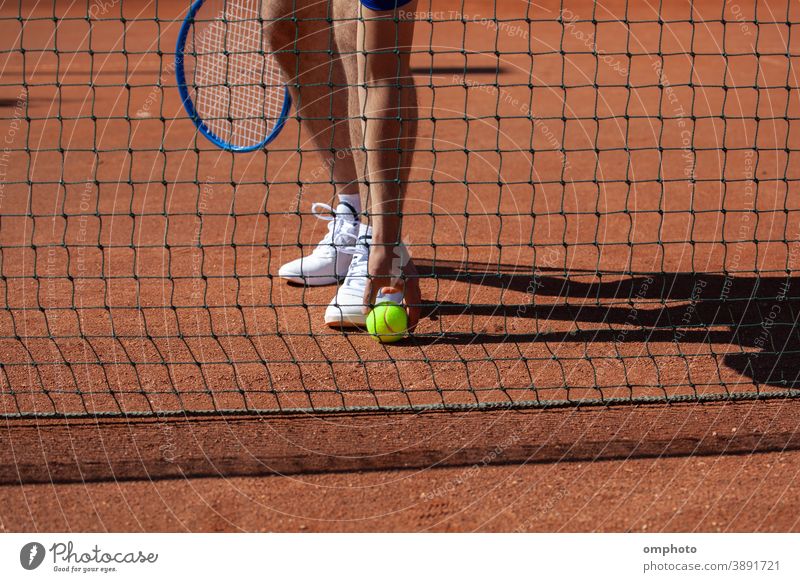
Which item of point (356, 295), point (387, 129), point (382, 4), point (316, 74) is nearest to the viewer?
point (382, 4)

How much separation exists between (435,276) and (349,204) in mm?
624

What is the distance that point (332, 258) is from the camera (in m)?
3.33

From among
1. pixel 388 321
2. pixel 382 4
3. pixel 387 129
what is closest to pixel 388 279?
pixel 388 321

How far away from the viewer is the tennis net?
101 inches

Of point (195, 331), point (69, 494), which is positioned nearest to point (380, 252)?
point (195, 331)

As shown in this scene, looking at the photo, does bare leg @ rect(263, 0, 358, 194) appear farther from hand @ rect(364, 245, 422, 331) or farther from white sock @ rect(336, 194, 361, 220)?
hand @ rect(364, 245, 422, 331)

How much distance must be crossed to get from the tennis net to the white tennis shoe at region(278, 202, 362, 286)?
3.9 inches

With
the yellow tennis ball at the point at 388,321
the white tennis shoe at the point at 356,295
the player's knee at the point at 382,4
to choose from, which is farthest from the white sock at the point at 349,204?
the player's knee at the point at 382,4

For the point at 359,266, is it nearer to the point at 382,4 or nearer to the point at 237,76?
the point at 382,4

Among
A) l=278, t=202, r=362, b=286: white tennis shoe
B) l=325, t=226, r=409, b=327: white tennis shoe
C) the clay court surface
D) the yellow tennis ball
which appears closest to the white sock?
l=278, t=202, r=362, b=286: white tennis shoe

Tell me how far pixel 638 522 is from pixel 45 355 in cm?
178

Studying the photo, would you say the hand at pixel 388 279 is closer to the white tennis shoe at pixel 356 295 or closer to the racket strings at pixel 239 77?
the white tennis shoe at pixel 356 295

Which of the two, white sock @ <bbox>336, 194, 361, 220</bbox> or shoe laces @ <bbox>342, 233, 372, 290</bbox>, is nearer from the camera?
shoe laces @ <bbox>342, 233, 372, 290</bbox>

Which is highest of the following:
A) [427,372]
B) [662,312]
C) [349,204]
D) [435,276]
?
[349,204]
